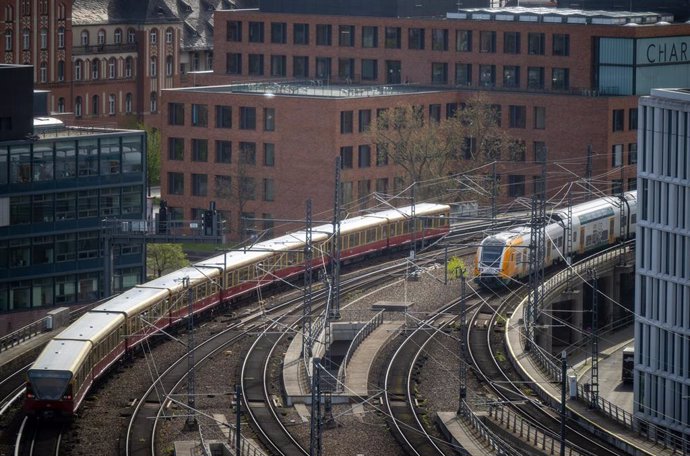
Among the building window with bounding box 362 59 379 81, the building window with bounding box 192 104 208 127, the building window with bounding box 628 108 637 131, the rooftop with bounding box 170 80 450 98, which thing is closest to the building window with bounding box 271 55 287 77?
the rooftop with bounding box 170 80 450 98

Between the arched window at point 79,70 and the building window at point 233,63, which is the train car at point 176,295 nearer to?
the building window at point 233,63

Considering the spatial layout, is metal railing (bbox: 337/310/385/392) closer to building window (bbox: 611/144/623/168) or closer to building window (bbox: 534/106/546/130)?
building window (bbox: 611/144/623/168)

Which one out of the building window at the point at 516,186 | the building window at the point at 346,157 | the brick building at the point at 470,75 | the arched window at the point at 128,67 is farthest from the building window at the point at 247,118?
the arched window at the point at 128,67

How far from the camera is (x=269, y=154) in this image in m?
110

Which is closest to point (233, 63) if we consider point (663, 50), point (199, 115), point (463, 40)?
point (199, 115)

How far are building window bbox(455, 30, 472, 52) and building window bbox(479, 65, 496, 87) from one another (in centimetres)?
158

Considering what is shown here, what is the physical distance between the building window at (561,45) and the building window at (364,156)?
48.8 ft

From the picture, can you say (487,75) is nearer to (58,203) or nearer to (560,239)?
(560,239)

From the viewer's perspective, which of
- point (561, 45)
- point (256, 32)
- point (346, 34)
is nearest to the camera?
point (561, 45)

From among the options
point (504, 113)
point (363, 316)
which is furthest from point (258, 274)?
point (504, 113)

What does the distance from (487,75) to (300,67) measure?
13.3 meters

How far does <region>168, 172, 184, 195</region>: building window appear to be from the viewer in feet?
371

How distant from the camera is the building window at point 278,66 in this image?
125 meters

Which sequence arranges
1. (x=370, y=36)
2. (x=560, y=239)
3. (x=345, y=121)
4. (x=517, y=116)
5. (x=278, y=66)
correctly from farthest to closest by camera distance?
(x=278, y=66)
(x=370, y=36)
(x=517, y=116)
(x=345, y=121)
(x=560, y=239)
